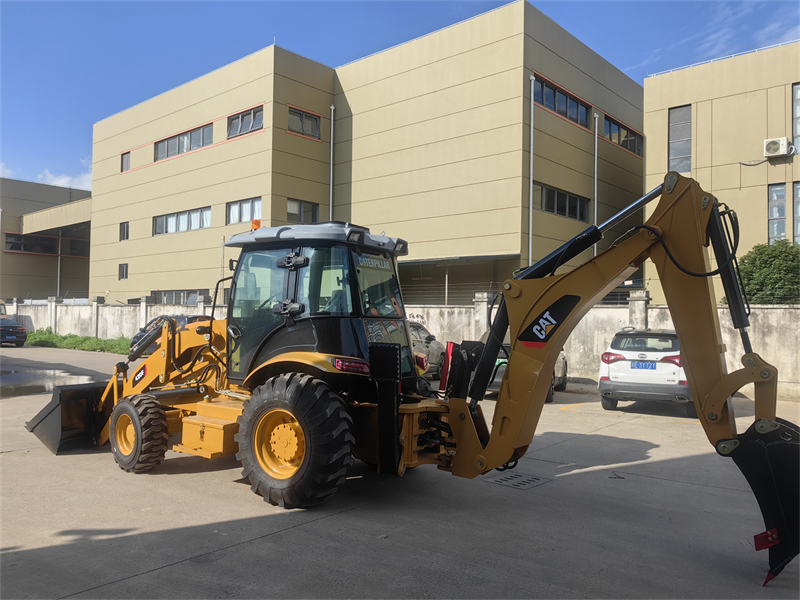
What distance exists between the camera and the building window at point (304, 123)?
86.3 ft

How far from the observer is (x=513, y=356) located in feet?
17.0

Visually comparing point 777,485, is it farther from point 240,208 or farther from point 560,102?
point 240,208

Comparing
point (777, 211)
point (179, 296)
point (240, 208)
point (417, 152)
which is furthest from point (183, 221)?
point (777, 211)

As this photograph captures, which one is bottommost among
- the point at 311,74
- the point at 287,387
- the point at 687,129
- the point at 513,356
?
the point at 287,387

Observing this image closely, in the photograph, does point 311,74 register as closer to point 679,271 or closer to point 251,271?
point 251,271

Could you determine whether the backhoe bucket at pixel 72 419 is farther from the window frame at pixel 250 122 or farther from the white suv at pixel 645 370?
the window frame at pixel 250 122

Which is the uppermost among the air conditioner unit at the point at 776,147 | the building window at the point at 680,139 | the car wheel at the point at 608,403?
the building window at the point at 680,139

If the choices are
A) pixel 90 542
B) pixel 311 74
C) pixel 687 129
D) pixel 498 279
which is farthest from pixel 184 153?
pixel 90 542

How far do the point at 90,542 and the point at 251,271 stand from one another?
2.97 m

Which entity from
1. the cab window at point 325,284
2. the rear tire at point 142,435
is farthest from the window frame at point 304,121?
the cab window at point 325,284

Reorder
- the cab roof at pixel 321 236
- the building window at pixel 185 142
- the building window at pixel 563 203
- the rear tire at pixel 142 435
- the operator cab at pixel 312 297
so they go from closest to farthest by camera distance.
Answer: the operator cab at pixel 312 297, the cab roof at pixel 321 236, the rear tire at pixel 142 435, the building window at pixel 563 203, the building window at pixel 185 142

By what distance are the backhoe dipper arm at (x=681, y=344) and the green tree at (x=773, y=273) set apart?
12.6m

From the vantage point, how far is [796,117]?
2048cm

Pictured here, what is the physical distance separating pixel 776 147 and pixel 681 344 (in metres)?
19.7
